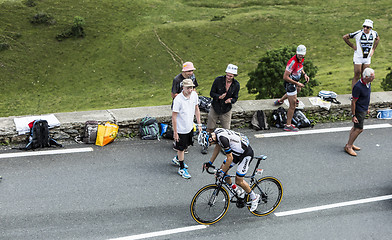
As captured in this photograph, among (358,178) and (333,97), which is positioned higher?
(333,97)

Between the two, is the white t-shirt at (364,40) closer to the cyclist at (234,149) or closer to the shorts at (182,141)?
the shorts at (182,141)

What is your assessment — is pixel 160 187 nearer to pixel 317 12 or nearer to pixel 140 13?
pixel 140 13

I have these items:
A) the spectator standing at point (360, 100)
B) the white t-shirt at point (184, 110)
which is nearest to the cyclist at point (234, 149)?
the white t-shirt at point (184, 110)

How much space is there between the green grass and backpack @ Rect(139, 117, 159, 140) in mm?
15960

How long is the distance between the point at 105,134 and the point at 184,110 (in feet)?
7.67

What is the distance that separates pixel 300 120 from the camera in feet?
37.7

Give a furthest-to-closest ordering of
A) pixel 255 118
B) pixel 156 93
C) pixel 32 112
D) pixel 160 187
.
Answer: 1. pixel 156 93
2. pixel 32 112
3. pixel 255 118
4. pixel 160 187

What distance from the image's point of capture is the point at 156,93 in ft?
100

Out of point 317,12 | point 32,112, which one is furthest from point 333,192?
point 317,12

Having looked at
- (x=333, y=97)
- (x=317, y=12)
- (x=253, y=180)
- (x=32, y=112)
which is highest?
(x=317, y=12)

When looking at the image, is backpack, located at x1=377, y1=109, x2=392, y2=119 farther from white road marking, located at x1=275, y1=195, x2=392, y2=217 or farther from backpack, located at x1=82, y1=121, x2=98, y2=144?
backpack, located at x1=82, y1=121, x2=98, y2=144

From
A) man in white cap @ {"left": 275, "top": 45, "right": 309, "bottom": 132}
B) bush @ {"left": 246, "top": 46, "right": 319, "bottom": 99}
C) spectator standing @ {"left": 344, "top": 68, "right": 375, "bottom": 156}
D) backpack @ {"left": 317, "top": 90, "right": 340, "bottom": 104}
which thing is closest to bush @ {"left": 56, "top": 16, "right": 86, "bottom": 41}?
bush @ {"left": 246, "top": 46, "right": 319, "bottom": 99}

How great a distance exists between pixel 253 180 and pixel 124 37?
37.0 m

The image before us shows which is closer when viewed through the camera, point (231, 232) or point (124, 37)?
point (231, 232)
